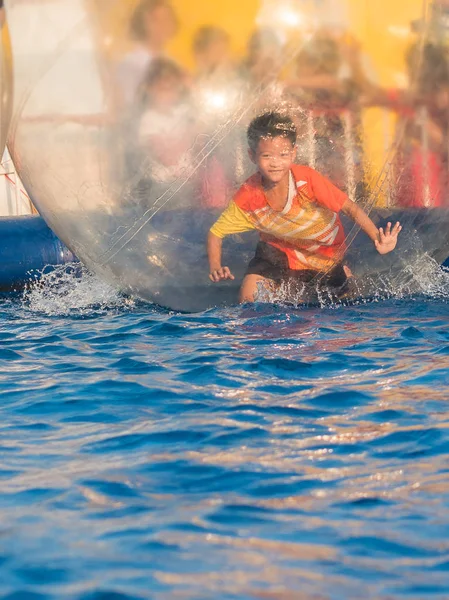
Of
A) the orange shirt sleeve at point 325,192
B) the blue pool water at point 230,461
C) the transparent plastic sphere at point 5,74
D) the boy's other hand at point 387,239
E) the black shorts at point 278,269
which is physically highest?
the transparent plastic sphere at point 5,74

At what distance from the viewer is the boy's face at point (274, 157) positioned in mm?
5328

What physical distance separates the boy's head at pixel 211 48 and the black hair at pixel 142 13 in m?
0.19

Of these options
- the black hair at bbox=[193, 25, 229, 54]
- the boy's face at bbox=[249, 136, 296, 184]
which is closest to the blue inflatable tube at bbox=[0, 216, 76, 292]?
the boy's face at bbox=[249, 136, 296, 184]

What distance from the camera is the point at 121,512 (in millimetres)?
2910

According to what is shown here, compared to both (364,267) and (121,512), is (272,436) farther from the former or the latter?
(364,267)

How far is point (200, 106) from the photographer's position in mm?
5160

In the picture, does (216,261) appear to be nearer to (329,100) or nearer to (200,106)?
(200,106)

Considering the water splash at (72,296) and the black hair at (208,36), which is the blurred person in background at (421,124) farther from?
the water splash at (72,296)

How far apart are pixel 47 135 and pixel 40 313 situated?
1.34 m

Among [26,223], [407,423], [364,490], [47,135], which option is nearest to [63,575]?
[364,490]

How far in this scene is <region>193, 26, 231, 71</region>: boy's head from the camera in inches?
200

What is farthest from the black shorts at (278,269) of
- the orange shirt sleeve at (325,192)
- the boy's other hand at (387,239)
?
the orange shirt sleeve at (325,192)

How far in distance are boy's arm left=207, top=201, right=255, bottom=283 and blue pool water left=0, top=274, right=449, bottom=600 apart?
296 mm

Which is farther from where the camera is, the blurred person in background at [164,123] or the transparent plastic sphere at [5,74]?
the transparent plastic sphere at [5,74]
